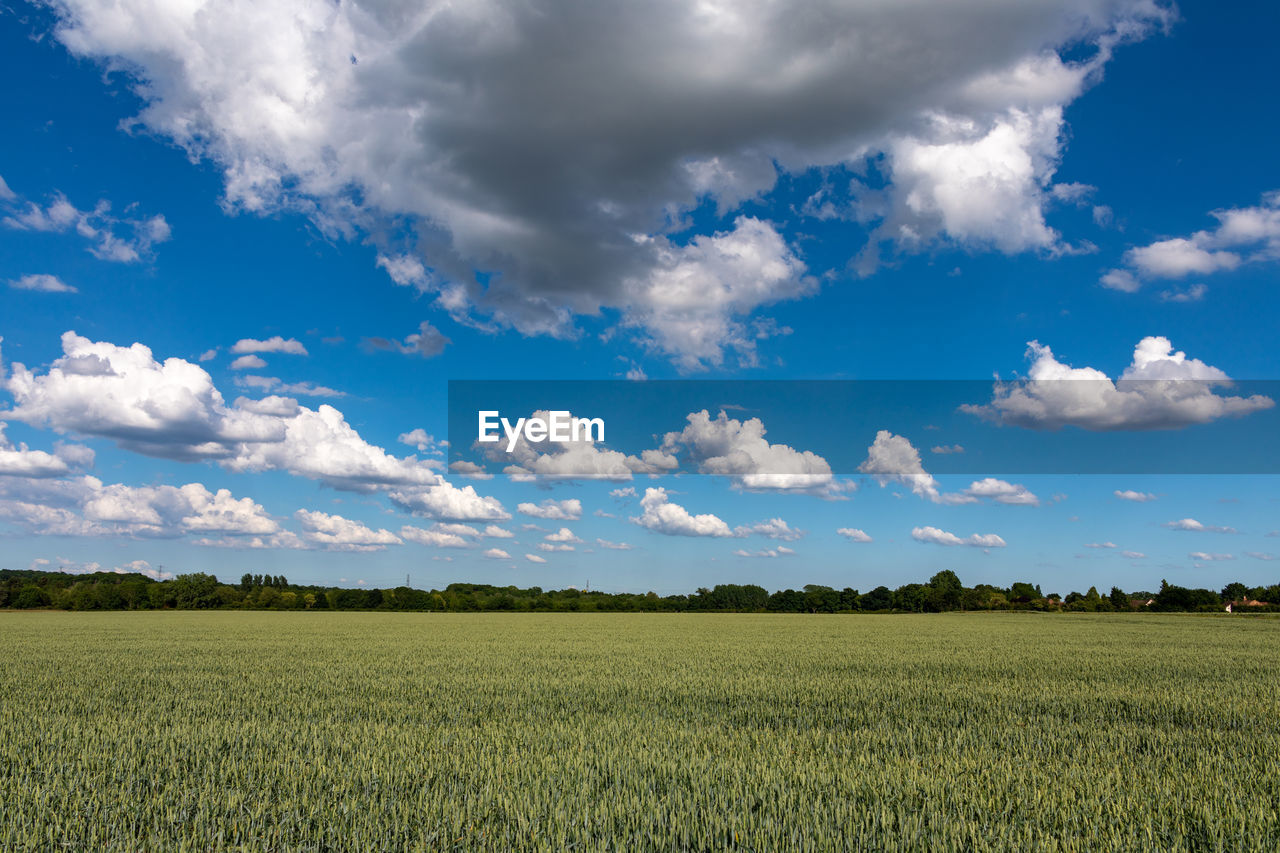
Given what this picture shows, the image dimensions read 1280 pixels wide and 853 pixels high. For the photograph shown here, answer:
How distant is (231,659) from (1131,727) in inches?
930

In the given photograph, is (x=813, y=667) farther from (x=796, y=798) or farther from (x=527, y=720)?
(x=796, y=798)

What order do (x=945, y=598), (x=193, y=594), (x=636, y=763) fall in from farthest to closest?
(x=945, y=598) < (x=193, y=594) < (x=636, y=763)

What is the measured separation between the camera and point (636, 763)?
7051 millimetres

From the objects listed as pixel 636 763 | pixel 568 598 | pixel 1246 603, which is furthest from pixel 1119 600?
pixel 636 763

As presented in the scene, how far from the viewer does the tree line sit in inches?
4109

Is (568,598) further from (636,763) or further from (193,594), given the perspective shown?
(636,763)

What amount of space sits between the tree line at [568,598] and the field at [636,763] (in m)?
95.9

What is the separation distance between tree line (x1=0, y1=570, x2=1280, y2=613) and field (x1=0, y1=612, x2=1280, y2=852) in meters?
95.9

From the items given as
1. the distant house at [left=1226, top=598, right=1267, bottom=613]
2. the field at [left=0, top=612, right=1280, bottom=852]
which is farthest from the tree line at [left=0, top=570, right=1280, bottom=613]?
the field at [left=0, top=612, right=1280, bottom=852]

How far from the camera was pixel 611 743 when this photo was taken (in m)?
8.24

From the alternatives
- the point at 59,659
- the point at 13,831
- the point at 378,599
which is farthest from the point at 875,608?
the point at 13,831

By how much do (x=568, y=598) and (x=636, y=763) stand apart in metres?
113

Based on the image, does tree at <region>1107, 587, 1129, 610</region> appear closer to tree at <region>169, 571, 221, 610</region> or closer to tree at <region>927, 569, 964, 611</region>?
tree at <region>927, 569, 964, 611</region>

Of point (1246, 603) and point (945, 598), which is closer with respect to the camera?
point (1246, 603)
